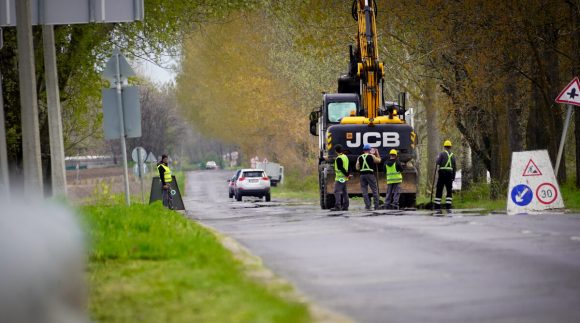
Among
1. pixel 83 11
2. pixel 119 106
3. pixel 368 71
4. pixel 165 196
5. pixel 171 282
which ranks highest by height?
pixel 83 11

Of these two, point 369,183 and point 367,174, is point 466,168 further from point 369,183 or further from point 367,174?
point 367,174

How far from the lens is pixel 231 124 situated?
9219cm

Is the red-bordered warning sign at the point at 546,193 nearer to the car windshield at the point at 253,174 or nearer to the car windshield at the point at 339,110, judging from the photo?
the car windshield at the point at 339,110

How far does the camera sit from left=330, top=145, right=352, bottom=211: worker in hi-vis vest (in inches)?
1178

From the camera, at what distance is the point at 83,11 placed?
27078 millimetres

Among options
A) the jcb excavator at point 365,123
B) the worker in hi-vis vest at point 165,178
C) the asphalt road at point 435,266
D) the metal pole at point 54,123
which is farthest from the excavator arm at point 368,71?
the asphalt road at point 435,266

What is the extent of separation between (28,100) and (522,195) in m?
9.63

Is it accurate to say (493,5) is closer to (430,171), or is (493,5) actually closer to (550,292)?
(430,171)

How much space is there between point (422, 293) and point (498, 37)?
23329mm

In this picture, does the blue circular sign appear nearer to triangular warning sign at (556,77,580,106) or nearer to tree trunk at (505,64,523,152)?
triangular warning sign at (556,77,580,106)

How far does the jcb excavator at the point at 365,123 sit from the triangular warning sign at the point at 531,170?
25.1 feet

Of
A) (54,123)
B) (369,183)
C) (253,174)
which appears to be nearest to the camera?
(54,123)

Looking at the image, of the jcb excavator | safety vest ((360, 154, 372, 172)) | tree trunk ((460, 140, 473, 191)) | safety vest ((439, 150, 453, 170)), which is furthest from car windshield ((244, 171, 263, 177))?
safety vest ((439, 150, 453, 170))

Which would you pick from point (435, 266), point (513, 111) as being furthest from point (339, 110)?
point (435, 266)
